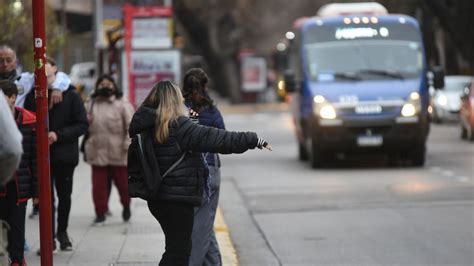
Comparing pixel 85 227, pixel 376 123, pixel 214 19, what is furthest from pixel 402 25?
pixel 214 19

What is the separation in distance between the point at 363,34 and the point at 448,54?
29705 millimetres

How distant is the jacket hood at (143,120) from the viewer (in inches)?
296

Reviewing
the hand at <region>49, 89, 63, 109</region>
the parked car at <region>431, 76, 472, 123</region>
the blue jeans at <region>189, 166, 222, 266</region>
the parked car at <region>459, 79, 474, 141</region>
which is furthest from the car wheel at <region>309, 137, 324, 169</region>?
the parked car at <region>431, 76, 472, 123</region>

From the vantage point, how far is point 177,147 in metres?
7.51

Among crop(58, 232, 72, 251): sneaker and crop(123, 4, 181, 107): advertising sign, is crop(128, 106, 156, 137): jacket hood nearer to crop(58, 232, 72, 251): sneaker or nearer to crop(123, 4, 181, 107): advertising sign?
crop(58, 232, 72, 251): sneaker

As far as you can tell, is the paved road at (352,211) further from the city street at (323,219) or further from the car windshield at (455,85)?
the car windshield at (455,85)

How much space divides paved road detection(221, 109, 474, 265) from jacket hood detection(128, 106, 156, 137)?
11.2 ft

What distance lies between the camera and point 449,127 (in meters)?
35.4

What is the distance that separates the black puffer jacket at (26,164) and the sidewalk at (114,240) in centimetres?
143

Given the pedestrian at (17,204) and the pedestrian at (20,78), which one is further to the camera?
the pedestrian at (20,78)

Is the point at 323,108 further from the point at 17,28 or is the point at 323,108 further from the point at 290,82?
the point at 17,28

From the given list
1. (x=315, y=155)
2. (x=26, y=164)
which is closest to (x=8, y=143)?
(x=26, y=164)

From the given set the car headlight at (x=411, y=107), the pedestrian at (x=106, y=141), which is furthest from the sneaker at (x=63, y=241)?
the car headlight at (x=411, y=107)

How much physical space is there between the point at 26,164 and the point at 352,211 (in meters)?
6.36
